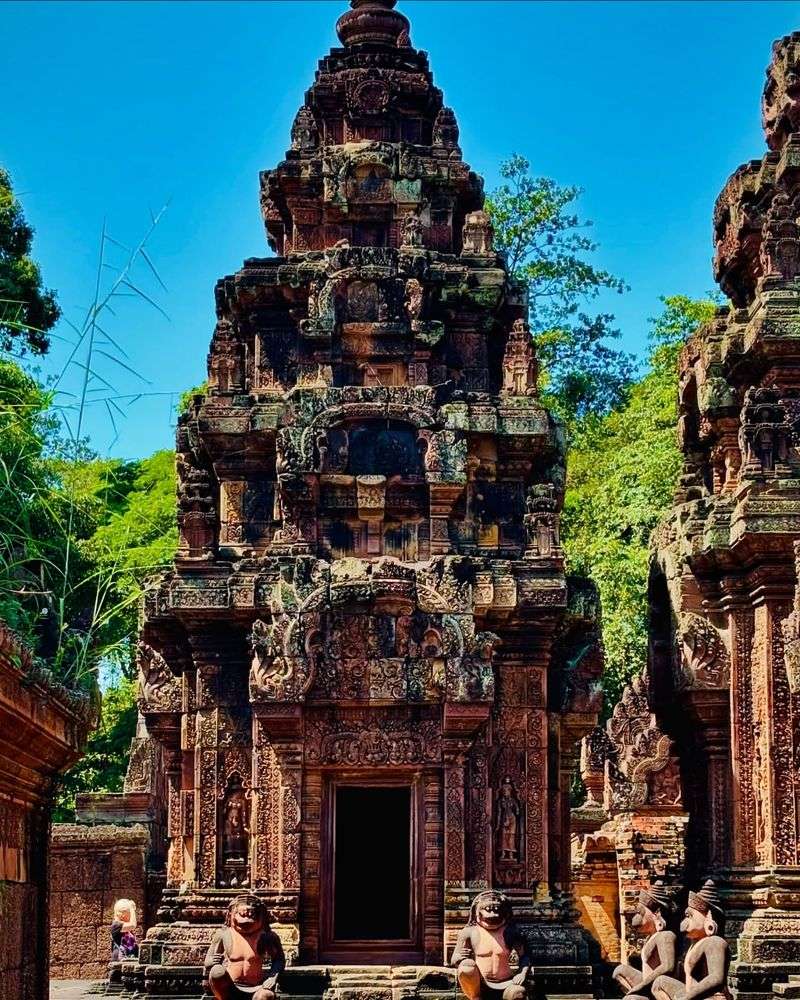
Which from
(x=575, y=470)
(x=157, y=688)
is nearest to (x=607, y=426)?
(x=575, y=470)

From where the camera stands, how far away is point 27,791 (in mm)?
6855

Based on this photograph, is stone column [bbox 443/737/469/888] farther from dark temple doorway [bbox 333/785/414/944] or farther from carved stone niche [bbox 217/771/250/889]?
carved stone niche [bbox 217/771/250/889]

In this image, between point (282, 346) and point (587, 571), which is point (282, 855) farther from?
point (587, 571)

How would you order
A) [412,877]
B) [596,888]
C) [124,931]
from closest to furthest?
[412,877] < [124,931] < [596,888]

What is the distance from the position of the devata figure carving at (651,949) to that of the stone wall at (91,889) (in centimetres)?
1000

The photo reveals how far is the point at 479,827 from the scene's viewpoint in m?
16.7

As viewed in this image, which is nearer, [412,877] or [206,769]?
[412,877]

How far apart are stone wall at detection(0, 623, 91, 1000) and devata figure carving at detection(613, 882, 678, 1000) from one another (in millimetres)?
5765

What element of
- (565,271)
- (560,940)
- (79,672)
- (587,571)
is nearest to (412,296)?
(560,940)

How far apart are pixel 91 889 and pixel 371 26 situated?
440 inches

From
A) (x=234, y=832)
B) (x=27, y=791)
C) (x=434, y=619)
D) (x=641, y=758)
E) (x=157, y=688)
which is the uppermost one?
(x=434, y=619)

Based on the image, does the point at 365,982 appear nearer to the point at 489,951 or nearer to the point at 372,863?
the point at 372,863

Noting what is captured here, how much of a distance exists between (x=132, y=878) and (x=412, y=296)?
8.18m

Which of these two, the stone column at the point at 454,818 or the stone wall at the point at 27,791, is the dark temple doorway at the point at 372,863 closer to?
the stone column at the point at 454,818
